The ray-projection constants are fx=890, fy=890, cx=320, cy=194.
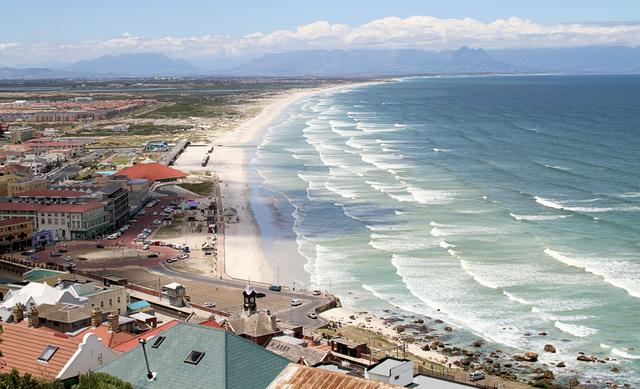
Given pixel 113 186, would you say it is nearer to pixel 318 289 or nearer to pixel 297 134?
pixel 318 289

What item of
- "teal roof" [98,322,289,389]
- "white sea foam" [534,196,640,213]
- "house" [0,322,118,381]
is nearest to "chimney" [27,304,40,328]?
"house" [0,322,118,381]

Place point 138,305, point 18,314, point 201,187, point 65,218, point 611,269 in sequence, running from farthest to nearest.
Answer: point 201,187
point 65,218
point 611,269
point 138,305
point 18,314

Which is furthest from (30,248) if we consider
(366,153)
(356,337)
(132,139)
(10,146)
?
(132,139)

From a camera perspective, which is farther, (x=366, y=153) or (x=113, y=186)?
(x=366, y=153)

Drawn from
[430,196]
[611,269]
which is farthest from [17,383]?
[430,196]

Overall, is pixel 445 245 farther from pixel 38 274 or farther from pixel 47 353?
pixel 47 353

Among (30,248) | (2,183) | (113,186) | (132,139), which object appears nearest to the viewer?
(30,248)

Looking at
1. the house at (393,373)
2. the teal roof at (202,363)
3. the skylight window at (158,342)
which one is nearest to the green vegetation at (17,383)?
the teal roof at (202,363)

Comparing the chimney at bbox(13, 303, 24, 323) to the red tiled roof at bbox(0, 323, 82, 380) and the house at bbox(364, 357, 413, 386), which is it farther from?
the house at bbox(364, 357, 413, 386)
